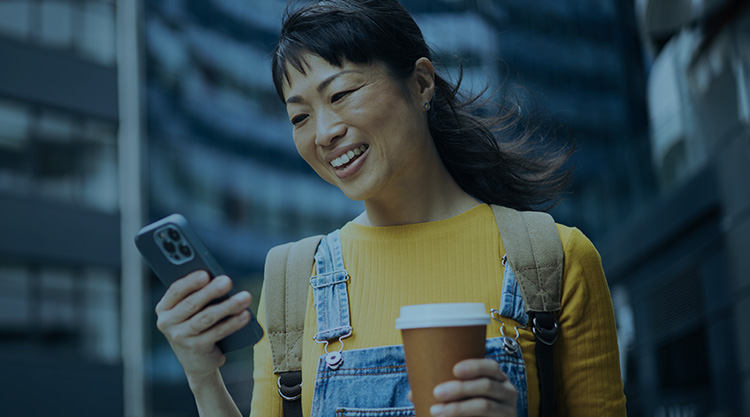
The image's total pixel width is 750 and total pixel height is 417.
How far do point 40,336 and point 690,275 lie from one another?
1435 cm

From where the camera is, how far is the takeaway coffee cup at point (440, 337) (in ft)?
4.70

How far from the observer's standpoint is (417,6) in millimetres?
27359

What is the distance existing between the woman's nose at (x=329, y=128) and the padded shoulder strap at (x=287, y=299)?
0.33m

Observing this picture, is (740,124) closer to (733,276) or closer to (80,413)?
(733,276)

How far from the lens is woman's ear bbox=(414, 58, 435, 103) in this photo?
2.32 m

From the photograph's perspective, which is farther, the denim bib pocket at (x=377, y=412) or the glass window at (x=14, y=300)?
the glass window at (x=14, y=300)

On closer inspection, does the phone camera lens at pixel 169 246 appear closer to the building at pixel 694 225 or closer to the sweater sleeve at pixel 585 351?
the sweater sleeve at pixel 585 351

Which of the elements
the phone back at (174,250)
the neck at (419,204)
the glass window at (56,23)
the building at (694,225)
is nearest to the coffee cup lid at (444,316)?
the phone back at (174,250)

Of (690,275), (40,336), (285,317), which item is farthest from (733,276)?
(40,336)

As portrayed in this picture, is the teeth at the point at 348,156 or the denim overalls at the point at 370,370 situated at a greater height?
the teeth at the point at 348,156

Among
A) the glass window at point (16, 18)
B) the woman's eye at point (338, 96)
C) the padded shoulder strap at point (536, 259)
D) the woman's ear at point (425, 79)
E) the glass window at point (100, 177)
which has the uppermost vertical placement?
the glass window at point (16, 18)

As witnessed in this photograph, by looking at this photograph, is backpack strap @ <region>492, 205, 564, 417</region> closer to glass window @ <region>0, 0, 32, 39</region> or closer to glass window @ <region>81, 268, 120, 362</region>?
glass window @ <region>81, 268, 120, 362</region>

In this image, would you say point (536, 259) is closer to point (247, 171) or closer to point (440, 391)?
point (440, 391)

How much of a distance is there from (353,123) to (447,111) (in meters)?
0.51
